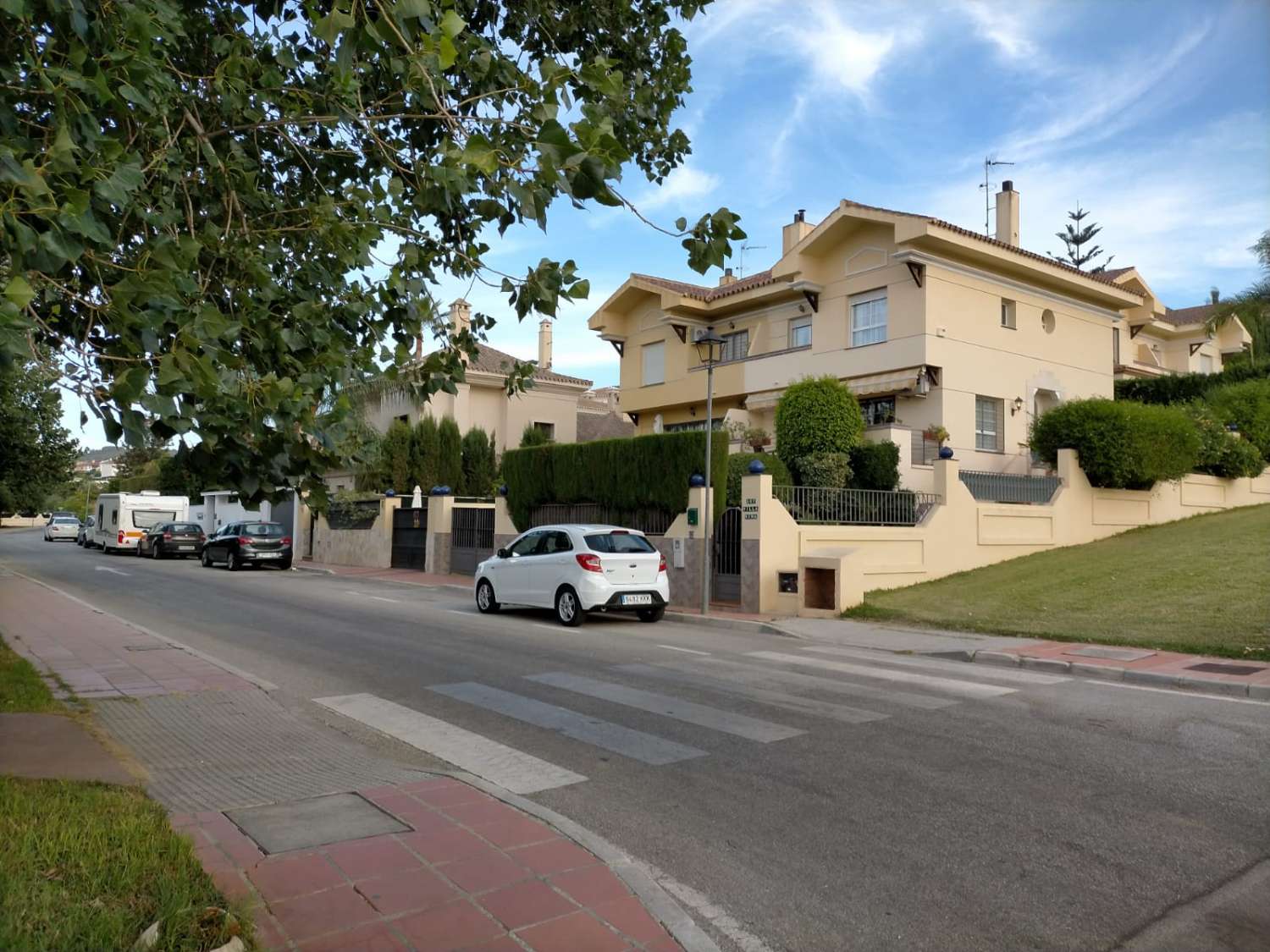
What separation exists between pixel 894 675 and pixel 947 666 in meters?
1.34

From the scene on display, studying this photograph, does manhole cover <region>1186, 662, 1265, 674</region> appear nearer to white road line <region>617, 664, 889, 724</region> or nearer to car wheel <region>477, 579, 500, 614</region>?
white road line <region>617, 664, 889, 724</region>

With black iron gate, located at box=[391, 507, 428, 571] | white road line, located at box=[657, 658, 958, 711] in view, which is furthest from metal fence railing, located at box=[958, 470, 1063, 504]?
black iron gate, located at box=[391, 507, 428, 571]

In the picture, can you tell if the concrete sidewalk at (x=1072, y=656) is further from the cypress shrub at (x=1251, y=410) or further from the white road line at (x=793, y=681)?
the cypress shrub at (x=1251, y=410)

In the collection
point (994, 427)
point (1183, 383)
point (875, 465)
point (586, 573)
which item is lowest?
point (586, 573)

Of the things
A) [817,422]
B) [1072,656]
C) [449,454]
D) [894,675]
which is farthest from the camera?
[449,454]

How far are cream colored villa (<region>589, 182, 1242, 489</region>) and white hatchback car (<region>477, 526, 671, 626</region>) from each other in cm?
968

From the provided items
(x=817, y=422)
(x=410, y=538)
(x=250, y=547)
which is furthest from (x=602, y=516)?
(x=250, y=547)

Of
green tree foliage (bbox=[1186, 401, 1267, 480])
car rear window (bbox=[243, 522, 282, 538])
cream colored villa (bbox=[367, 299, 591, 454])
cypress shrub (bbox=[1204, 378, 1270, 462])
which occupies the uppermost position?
cream colored villa (bbox=[367, 299, 591, 454])

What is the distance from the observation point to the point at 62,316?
5109 mm

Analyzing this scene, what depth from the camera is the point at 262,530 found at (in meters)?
30.6

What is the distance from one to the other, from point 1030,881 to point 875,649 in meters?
8.58

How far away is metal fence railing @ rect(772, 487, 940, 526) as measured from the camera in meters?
18.2

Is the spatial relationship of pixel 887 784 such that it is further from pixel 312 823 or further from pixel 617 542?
pixel 617 542

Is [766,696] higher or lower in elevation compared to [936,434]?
lower
